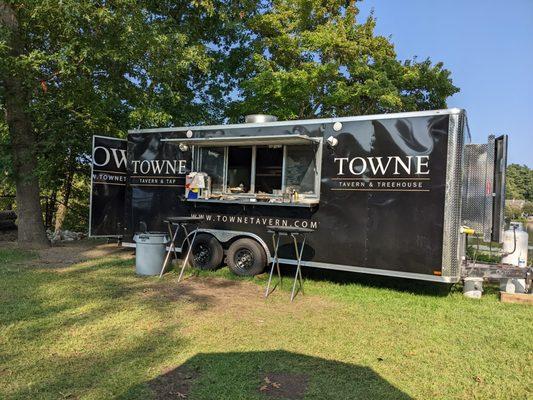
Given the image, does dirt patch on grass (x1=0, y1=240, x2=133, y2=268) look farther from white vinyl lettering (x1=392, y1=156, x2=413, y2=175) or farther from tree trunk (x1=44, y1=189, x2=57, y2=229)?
white vinyl lettering (x1=392, y1=156, x2=413, y2=175)

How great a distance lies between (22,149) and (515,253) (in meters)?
10.00

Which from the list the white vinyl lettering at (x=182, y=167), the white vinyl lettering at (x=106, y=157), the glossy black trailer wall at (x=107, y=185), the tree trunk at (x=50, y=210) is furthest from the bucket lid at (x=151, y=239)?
the tree trunk at (x=50, y=210)

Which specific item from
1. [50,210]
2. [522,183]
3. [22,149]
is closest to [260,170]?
[22,149]

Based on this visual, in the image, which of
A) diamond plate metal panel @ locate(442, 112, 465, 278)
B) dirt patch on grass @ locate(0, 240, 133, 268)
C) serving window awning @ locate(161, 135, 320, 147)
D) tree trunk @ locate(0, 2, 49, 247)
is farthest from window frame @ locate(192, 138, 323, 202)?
tree trunk @ locate(0, 2, 49, 247)

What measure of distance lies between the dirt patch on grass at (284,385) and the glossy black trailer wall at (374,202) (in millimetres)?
3134

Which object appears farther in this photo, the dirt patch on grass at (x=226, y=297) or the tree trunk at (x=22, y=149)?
the tree trunk at (x=22, y=149)

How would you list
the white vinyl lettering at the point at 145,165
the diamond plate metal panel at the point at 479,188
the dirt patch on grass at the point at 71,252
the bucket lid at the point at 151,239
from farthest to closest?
the white vinyl lettering at the point at 145,165
the dirt patch on grass at the point at 71,252
the bucket lid at the point at 151,239
the diamond plate metal panel at the point at 479,188

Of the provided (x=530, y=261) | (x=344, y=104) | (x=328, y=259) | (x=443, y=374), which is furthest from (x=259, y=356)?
(x=344, y=104)

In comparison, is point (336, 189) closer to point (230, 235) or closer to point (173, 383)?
point (230, 235)

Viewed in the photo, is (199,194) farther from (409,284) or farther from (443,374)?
(443,374)

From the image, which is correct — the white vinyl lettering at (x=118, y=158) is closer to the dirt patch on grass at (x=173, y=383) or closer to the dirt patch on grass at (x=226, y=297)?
the dirt patch on grass at (x=226, y=297)

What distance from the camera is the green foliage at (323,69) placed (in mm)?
15008

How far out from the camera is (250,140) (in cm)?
745

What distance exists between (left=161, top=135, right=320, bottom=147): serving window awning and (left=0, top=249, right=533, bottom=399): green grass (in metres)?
2.27
